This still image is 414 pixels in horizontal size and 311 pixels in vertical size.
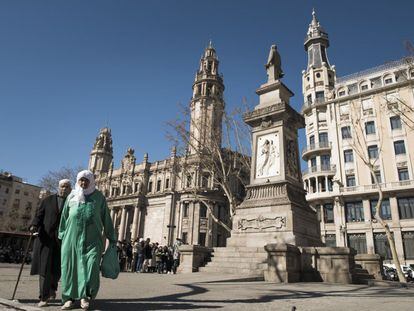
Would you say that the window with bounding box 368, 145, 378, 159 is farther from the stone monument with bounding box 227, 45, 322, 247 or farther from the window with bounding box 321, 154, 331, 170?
the stone monument with bounding box 227, 45, 322, 247

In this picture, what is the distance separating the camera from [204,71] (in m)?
55.2

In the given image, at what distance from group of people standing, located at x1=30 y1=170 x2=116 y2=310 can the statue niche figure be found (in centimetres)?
1124

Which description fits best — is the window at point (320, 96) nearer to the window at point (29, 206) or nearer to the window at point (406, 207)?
the window at point (406, 207)

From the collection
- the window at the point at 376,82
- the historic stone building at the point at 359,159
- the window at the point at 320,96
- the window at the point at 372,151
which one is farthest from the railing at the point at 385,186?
the window at the point at 376,82

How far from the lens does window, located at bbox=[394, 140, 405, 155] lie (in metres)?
35.3

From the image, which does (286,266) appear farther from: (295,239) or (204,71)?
(204,71)

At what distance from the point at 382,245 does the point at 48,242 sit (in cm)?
3563

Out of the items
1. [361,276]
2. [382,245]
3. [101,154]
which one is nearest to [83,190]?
[361,276]

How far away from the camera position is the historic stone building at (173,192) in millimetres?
45812

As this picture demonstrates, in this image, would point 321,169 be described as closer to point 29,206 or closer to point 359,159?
point 359,159

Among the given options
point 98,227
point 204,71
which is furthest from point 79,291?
point 204,71

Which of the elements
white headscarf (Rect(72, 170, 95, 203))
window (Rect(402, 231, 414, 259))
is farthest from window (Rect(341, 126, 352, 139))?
white headscarf (Rect(72, 170, 95, 203))

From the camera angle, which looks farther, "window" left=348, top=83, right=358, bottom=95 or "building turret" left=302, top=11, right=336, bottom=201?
"window" left=348, top=83, right=358, bottom=95

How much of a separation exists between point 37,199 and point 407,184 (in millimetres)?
75805
